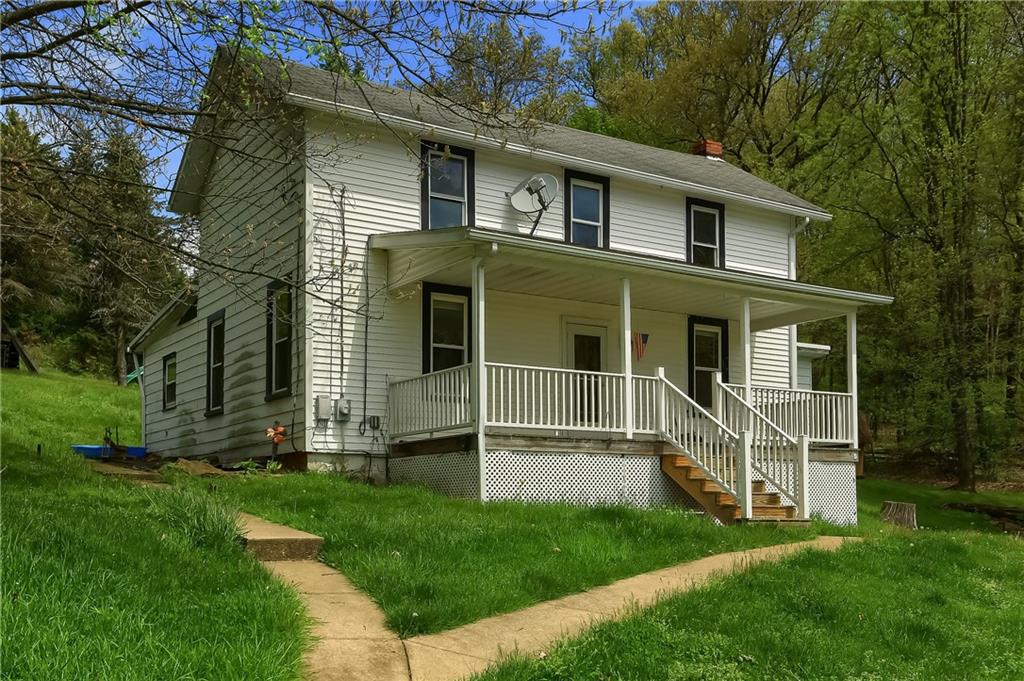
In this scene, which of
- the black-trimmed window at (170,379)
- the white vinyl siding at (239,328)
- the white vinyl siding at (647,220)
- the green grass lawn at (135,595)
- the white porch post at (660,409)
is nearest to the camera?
the green grass lawn at (135,595)

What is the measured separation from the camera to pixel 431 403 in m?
13.2

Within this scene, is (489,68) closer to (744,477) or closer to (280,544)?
(280,544)

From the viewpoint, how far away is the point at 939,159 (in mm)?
24391

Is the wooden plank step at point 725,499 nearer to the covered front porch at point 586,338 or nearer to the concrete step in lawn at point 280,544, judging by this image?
the covered front porch at point 586,338

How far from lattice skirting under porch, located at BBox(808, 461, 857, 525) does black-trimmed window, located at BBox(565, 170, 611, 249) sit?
5338mm

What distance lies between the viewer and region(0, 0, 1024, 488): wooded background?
26.5ft

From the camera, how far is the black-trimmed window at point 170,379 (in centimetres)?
1975

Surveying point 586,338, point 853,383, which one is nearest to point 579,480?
point 586,338

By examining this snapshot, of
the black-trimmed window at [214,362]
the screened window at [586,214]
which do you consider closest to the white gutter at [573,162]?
the screened window at [586,214]

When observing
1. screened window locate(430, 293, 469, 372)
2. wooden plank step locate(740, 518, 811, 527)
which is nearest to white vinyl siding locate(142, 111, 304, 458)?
screened window locate(430, 293, 469, 372)

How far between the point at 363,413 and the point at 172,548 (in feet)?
24.4

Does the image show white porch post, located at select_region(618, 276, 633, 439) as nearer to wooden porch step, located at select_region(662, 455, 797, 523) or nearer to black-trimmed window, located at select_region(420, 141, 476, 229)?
wooden porch step, located at select_region(662, 455, 797, 523)

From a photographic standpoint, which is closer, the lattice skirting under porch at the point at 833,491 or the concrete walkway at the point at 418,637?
the concrete walkway at the point at 418,637

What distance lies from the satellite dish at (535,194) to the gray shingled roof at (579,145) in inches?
21.9
